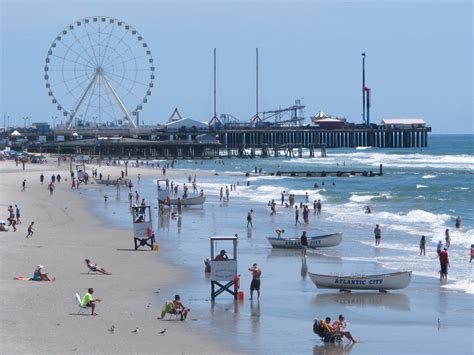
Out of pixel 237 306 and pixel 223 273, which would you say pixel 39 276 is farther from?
pixel 237 306

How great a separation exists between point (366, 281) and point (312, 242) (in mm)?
9064

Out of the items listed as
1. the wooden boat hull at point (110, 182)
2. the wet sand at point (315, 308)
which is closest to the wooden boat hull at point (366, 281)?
the wet sand at point (315, 308)

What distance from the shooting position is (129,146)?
4619 inches

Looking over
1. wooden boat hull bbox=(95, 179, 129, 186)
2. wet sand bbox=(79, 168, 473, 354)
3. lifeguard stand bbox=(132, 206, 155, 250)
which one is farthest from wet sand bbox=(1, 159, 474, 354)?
wooden boat hull bbox=(95, 179, 129, 186)

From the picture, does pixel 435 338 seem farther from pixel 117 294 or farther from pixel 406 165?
pixel 406 165

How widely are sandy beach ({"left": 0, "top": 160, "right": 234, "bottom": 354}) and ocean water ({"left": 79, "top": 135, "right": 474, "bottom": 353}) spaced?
80 cm

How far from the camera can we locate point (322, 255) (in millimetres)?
29594

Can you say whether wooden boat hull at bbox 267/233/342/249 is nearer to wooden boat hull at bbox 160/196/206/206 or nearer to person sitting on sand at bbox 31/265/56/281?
person sitting on sand at bbox 31/265/56/281

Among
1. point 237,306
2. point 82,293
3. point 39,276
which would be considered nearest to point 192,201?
point 39,276

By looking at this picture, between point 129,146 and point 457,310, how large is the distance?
3880 inches

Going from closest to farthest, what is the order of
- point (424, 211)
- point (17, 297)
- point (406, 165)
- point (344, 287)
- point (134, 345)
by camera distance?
point (134, 345), point (17, 297), point (344, 287), point (424, 211), point (406, 165)

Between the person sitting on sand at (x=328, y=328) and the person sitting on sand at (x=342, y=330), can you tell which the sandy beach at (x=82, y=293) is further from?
the person sitting on sand at (x=342, y=330)

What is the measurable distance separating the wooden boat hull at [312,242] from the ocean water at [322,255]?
0.27m

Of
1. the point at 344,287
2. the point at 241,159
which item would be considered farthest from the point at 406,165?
the point at 344,287
